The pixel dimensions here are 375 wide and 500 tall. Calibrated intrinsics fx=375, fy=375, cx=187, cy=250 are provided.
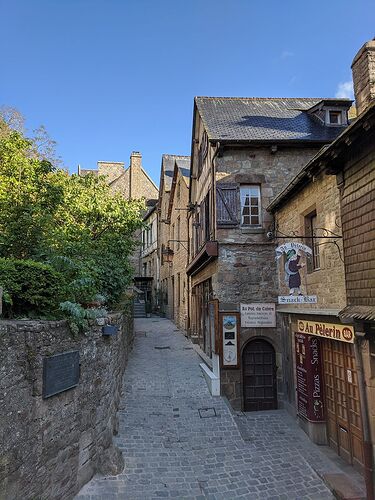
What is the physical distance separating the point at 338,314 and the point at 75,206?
946 cm

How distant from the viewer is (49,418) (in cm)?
546

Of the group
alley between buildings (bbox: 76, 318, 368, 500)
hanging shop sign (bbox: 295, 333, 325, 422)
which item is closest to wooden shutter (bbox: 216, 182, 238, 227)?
hanging shop sign (bbox: 295, 333, 325, 422)

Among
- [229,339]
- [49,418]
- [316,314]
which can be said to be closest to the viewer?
[49,418]

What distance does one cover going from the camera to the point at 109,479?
21.7 feet

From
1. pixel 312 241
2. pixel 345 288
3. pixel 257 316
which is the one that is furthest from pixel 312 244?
pixel 257 316

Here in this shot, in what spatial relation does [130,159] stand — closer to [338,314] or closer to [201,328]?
[201,328]

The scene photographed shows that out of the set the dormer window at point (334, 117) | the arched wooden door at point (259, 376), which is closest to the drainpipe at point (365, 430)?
the arched wooden door at point (259, 376)

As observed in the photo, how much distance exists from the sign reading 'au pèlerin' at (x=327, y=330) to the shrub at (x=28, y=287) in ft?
17.4

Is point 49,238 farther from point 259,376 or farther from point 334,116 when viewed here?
point 334,116

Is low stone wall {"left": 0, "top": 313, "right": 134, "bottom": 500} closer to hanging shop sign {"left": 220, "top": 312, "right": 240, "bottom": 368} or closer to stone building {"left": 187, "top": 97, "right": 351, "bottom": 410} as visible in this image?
hanging shop sign {"left": 220, "top": 312, "right": 240, "bottom": 368}

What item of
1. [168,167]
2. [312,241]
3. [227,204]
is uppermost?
[168,167]

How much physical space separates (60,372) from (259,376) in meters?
6.80

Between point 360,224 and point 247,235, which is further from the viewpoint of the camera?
point 247,235

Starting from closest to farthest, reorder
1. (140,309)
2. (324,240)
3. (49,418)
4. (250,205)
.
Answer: (49,418)
(324,240)
(250,205)
(140,309)
